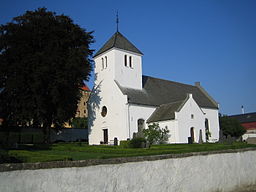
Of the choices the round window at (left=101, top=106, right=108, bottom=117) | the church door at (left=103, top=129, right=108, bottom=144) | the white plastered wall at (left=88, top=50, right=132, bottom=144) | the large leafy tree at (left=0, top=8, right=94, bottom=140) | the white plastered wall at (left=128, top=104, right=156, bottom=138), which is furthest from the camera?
the round window at (left=101, top=106, right=108, bottom=117)

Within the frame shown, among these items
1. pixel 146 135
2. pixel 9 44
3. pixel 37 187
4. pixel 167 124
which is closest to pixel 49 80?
pixel 9 44

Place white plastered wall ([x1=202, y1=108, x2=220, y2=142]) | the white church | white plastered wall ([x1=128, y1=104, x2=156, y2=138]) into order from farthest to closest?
white plastered wall ([x1=202, y1=108, x2=220, y2=142]) < white plastered wall ([x1=128, y1=104, x2=156, y2=138]) < the white church

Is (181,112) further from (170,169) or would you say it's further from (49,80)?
(170,169)

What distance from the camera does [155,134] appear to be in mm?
27219

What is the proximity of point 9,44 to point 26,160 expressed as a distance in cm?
2193

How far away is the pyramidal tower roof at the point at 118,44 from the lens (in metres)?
33.1

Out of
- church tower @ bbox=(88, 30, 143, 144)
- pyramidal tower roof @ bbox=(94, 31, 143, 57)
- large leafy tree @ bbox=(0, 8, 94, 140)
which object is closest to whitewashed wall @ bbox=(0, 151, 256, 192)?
church tower @ bbox=(88, 30, 143, 144)

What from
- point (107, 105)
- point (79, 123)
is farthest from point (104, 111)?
point (79, 123)

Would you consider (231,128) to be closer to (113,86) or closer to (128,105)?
(128,105)

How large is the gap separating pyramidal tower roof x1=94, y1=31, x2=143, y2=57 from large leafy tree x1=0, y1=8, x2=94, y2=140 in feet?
17.6

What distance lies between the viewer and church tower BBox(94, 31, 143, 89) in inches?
1272

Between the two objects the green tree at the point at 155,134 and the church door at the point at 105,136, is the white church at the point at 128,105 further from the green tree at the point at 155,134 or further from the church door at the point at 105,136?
the green tree at the point at 155,134

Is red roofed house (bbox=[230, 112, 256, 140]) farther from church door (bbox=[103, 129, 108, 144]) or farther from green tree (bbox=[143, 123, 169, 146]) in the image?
church door (bbox=[103, 129, 108, 144])

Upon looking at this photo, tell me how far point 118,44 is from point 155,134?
12.9 metres
